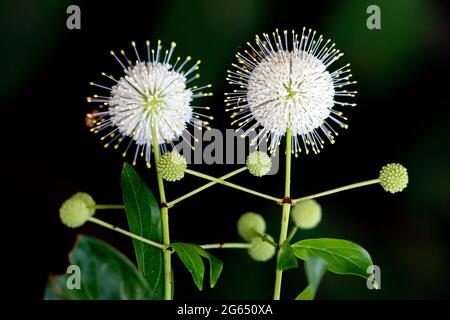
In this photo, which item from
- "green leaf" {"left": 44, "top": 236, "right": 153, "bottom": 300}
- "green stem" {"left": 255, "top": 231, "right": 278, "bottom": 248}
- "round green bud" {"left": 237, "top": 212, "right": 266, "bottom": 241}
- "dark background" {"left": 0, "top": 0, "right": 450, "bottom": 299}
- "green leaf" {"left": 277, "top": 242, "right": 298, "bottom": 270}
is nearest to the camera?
"green leaf" {"left": 44, "top": 236, "right": 153, "bottom": 300}

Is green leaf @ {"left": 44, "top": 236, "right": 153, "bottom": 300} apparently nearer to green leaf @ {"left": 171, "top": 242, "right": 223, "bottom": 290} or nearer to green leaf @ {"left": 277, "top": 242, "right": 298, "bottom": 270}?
green leaf @ {"left": 171, "top": 242, "right": 223, "bottom": 290}

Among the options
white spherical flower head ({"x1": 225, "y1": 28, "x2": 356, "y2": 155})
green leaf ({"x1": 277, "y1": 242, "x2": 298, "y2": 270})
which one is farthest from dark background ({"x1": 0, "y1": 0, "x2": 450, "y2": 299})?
green leaf ({"x1": 277, "y1": 242, "x2": 298, "y2": 270})

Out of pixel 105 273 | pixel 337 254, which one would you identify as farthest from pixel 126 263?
pixel 337 254

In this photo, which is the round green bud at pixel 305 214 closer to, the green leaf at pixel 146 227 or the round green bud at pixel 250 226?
the round green bud at pixel 250 226

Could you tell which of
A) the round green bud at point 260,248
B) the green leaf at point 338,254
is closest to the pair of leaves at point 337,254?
the green leaf at point 338,254

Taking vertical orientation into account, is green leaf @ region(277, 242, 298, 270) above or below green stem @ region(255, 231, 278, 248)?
below
